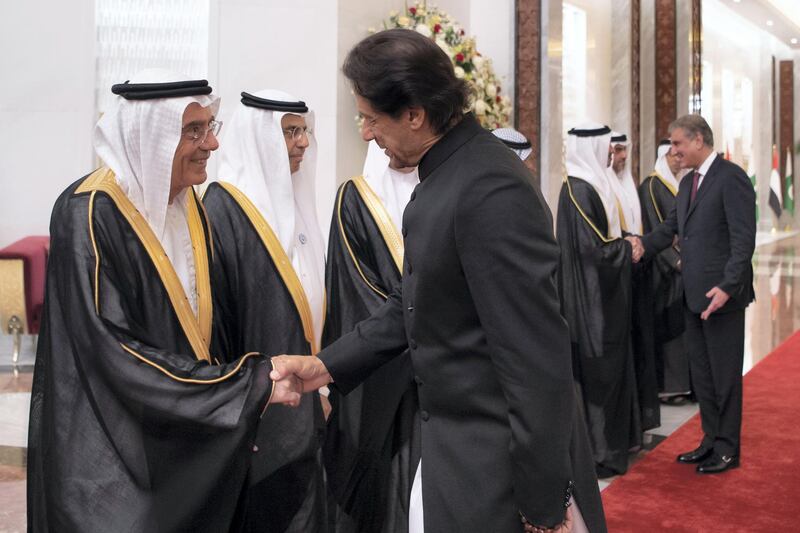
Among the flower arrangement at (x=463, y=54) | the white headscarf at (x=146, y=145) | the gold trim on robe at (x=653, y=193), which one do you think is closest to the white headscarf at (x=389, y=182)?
the white headscarf at (x=146, y=145)

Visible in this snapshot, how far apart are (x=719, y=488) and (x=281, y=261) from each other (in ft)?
8.97

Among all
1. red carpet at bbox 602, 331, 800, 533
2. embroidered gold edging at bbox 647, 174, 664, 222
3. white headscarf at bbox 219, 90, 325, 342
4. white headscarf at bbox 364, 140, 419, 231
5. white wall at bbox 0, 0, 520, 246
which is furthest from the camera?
embroidered gold edging at bbox 647, 174, 664, 222

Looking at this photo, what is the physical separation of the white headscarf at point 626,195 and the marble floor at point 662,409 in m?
1.35

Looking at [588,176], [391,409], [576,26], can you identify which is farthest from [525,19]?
[391,409]

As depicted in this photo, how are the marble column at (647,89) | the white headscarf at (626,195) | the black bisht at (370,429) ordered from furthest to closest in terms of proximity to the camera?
the marble column at (647,89) → the white headscarf at (626,195) → the black bisht at (370,429)

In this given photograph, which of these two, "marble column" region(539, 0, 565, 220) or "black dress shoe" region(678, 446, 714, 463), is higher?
"marble column" region(539, 0, 565, 220)

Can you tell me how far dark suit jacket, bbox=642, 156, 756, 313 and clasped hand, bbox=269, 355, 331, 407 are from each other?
295cm

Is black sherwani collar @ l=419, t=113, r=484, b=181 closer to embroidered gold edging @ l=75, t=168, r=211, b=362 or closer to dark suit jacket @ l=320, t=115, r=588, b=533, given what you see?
dark suit jacket @ l=320, t=115, r=588, b=533

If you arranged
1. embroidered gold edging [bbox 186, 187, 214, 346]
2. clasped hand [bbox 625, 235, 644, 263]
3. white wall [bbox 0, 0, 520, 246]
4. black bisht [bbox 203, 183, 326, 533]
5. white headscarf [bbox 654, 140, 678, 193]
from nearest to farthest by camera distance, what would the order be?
embroidered gold edging [bbox 186, 187, 214, 346] < black bisht [bbox 203, 183, 326, 533] < clasped hand [bbox 625, 235, 644, 263] < white wall [bbox 0, 0, 520, 246] < white headscarf [bbox 654, 140, 678, 193]

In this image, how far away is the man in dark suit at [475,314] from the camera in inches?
70.8

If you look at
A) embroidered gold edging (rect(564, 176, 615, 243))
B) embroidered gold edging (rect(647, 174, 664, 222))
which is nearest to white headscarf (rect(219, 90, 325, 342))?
embroidered gold edging (rect(564, 176, 615, 243))

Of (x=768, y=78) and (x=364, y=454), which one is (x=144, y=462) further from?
(x=768, y=78)

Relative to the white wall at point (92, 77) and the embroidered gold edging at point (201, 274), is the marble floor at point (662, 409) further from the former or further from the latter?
the embroidered gold edging at point (201, 274)

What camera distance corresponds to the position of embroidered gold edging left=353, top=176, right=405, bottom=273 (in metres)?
3.77
